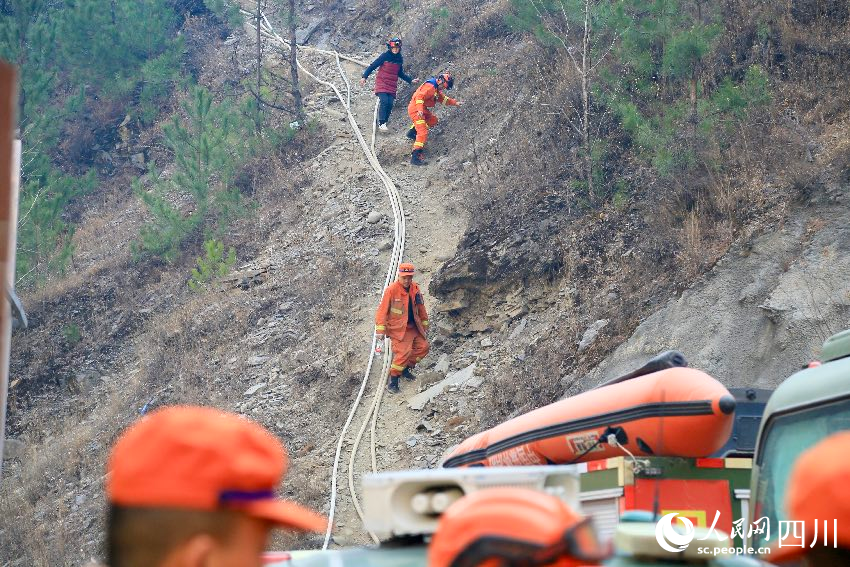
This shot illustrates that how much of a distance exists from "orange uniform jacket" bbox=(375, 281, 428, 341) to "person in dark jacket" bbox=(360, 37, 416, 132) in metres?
8.45

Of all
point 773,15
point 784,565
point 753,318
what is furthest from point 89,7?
→ point 784,565

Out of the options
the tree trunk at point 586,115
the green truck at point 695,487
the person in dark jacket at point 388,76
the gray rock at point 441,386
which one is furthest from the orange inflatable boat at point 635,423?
the person in dark jacket at point 388,76

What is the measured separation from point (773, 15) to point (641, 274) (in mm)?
4803

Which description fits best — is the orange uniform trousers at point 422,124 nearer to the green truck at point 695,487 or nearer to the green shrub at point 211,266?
the green shrub at point 211,266

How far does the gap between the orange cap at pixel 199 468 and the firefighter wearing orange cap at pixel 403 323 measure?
37.3 feet

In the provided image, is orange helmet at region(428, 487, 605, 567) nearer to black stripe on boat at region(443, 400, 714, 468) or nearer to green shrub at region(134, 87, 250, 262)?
black stripe on boat at region(443, 400, 714, 468)

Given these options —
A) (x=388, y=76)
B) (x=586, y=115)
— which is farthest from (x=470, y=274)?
(x=388, y=76)

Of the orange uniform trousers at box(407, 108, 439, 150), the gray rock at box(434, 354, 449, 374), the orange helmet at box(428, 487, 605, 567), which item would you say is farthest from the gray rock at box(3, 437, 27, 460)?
the orange helmet at box(428, 487, 605, 567)

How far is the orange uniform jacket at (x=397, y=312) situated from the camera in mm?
13555

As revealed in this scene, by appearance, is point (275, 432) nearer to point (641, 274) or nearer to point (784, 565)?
point (641, 274)

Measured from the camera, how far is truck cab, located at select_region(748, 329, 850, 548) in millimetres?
4363

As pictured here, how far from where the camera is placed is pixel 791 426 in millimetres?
4605

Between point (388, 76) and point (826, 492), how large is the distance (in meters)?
19.7

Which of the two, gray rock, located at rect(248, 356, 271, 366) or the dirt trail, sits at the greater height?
the dirt trail
